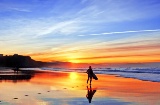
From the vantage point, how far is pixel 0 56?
19475 centimetres

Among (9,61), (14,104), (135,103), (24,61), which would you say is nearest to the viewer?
(14,104)

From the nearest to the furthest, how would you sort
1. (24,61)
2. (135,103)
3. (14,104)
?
(14,104) < (135,103) < (24,61)

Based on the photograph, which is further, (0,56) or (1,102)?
(0,56)

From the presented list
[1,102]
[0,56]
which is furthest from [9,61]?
[1,102]

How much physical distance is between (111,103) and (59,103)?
2.97m

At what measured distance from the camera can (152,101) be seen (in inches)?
658

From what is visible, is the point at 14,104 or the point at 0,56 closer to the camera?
the point at 14,104

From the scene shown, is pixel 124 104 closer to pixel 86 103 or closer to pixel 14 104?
pixel 86 103

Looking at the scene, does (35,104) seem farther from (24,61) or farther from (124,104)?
(24,61)

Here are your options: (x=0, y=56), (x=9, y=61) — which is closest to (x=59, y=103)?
(x=9, y=61)

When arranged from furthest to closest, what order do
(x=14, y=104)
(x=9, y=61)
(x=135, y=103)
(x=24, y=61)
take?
1. (x=24, y=61)
2. (x=9, y=61)
3. (x=135, y=103)
4. (x=14, y=104)

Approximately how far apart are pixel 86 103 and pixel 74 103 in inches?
27.0

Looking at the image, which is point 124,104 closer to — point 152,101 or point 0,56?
point 152,101

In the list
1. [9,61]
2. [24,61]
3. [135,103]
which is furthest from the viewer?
[24,61]
